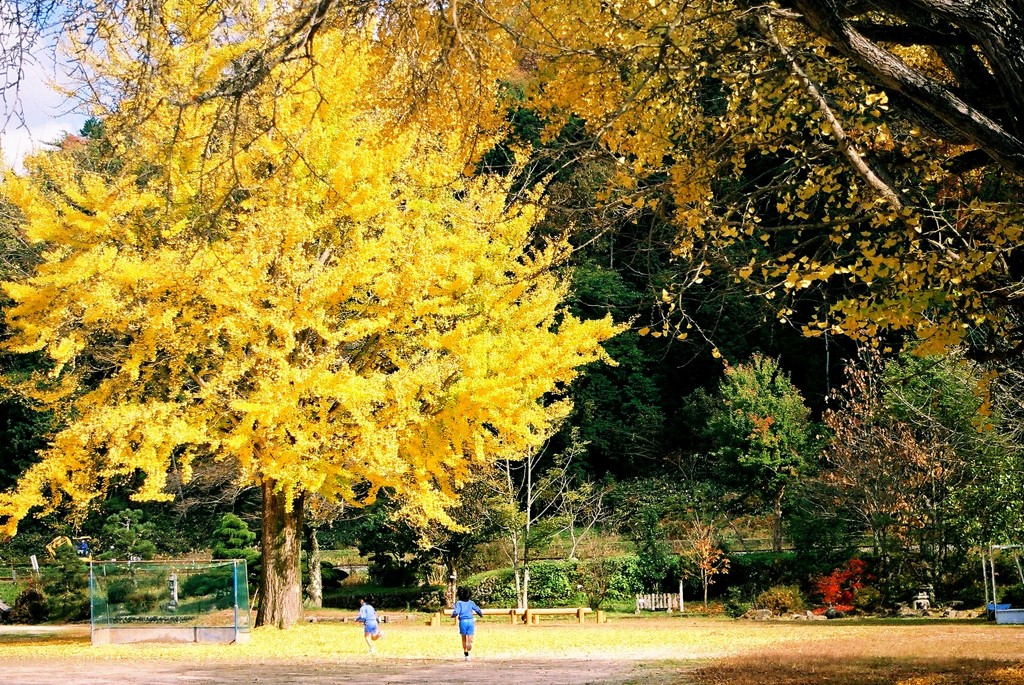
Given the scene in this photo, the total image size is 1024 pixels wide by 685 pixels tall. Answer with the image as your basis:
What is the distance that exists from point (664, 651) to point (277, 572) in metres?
6.58

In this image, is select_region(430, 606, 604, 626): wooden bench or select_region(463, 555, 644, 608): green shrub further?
select_region(463, 555, 644, 608): green shrub

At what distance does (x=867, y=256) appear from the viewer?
7.48 meters

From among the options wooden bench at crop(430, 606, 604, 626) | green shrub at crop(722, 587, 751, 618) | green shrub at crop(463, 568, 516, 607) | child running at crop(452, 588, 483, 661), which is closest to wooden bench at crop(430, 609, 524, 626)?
wooden bench at crop(430, 606, 604, 626)

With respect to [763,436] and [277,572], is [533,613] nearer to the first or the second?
[277,572]

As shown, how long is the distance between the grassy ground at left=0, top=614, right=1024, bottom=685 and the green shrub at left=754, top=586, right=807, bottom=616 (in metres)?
1.73

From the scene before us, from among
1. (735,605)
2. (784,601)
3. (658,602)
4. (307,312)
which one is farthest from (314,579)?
(307,312)

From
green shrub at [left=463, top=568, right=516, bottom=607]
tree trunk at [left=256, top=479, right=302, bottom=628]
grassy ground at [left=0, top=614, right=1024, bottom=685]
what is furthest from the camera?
green shrub at [left=463, top=568, right=516, bottom=607]

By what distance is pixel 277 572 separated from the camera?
667 inches

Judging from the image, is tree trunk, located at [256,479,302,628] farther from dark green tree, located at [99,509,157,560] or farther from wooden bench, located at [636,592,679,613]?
dark green tree, located at [99,509,157,560]

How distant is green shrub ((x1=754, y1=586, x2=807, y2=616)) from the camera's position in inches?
791

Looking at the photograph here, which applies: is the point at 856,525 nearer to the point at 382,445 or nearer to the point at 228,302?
the point at 382,445

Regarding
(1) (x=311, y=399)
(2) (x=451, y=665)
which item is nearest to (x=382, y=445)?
(1) (x=311, y=399)

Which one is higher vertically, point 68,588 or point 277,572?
point 277,572

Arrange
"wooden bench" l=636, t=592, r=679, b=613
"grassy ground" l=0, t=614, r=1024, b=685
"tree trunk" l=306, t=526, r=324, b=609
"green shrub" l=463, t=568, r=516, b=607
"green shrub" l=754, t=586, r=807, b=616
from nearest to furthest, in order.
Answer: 1. "grassy ground" l=0, t=614, r=1024, b=685
2. "green shrub" l=754, t=586, r=807, b=616
3. "green shrub" l=463, t=568, r=516, b=607
4. "wooden bench" l=636, t=592, r=679, b=613
5. "tree trunk" l=306, t=526, r=324, b=609
